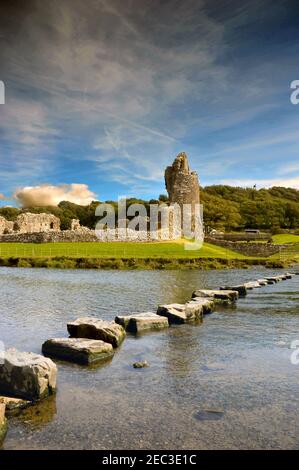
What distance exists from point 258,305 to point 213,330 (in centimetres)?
548

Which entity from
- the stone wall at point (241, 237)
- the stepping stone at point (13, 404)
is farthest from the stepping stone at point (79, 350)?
the stone wall at point (241, 237)

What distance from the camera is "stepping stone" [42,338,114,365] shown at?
30.8ft

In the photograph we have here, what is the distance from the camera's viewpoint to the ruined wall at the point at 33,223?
69.1m

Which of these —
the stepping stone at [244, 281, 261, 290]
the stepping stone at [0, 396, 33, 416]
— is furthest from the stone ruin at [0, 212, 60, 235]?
the stepping stone at [0, 396, 33, 416]

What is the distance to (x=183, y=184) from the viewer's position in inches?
2525

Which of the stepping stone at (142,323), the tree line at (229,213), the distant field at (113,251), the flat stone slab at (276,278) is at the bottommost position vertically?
the flat stone slab at (276,278)

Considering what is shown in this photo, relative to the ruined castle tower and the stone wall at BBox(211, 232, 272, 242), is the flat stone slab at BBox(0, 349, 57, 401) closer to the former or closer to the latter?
the ruined castle tower

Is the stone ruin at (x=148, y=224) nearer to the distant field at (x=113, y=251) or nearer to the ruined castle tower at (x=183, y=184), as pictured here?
the ruined castle tower at (x=183, y=184)

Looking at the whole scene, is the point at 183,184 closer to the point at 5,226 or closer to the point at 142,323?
the point at 5,226

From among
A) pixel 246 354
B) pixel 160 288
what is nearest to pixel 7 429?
pixel 246 354

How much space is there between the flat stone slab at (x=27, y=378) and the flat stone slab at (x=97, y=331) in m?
3.15

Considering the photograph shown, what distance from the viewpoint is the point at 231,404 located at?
7156 mm
